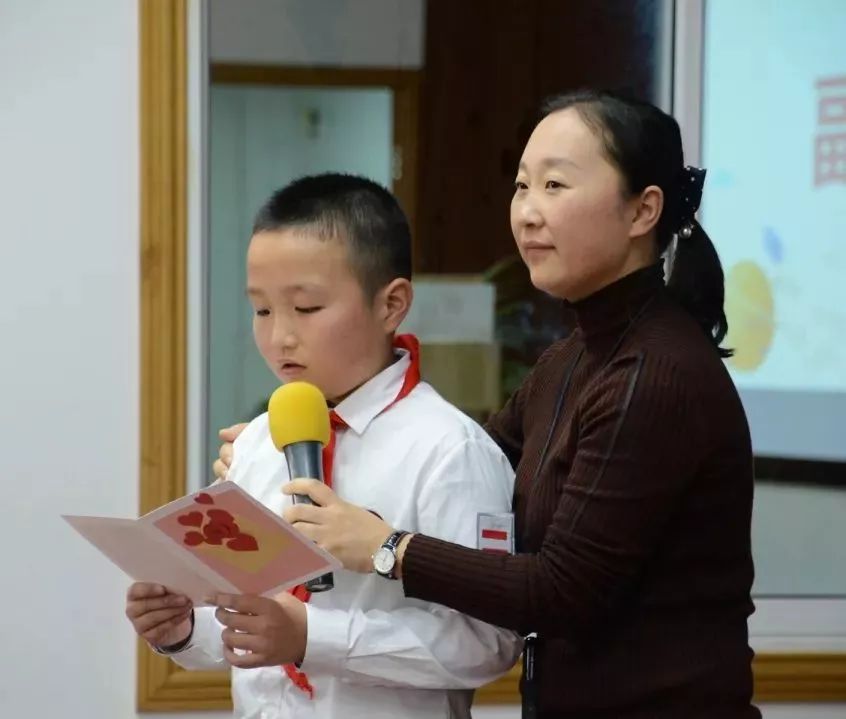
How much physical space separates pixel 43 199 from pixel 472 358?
3.09ft

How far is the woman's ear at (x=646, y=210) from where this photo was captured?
1400mm

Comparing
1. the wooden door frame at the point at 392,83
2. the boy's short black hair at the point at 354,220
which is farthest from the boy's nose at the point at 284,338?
the wooden door frame at the point at 392,83

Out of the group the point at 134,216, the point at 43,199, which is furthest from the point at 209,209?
the point at 43,199

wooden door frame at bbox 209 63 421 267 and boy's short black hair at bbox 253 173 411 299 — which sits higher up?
wooden door frame at bbox 209 63 421 267

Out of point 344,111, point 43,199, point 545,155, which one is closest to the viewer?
point 545,155

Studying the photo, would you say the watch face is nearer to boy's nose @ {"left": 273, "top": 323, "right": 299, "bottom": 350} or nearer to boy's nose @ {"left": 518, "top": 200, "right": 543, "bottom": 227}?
boy's nose @ {"left": 273, "top": 323, "right": 299, "bottom": 350}

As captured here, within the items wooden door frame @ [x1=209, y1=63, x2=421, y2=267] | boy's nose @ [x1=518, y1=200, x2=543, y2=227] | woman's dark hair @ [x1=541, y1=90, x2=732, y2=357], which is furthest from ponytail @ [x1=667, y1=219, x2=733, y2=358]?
wooden door frame @ [x1=209, y1=63, x2=421, y2=267]

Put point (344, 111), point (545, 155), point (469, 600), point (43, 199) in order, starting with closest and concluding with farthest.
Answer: point (469, 600) → point (545, 155) → point (43, 199) → point (344, 111)

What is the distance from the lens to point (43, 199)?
2.47 m

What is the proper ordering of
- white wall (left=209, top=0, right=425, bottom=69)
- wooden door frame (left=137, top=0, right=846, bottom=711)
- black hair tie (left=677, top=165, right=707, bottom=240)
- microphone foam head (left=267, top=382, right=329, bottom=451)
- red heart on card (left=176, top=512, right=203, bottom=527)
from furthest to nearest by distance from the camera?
1. white wall (left=209, top=0, right=425, bottom=69)
2. wooden door frame (left=137, top=0, right=846, bottom=711)
3. black hair tie (left=677, top=165, right=707, bottom=240)
4. microphone foam head (left=267, top=382, right=329, bottom=451)
5. red heart on card (left=176, top=512, right=203, bottom=527)

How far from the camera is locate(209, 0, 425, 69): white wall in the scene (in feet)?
8.46

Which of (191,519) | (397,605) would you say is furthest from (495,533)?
(191,519)

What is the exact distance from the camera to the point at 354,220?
1479 mm

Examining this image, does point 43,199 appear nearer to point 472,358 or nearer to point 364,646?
point 472,358
